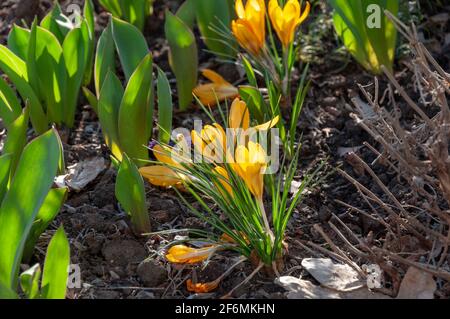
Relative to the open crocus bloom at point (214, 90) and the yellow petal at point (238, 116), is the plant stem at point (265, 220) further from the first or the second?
the open crocus bloom at point (214, 90)

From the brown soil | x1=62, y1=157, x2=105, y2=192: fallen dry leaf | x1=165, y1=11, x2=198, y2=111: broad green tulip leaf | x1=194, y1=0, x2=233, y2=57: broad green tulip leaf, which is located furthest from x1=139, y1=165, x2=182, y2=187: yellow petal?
x1=194, y1=0, x2=233, y2=57: broad green tulip leaf

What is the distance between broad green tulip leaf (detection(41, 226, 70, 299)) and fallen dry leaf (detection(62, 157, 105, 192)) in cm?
66

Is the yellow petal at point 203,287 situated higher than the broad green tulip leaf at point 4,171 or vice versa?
the broad green tulip leaf at point 4,171

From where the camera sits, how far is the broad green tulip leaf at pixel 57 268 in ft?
6.07

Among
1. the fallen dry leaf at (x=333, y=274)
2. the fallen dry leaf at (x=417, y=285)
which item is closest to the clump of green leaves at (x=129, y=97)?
the fallen dry leaf at (x=333, y=274)

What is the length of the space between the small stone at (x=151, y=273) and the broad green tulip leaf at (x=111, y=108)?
0.49 m

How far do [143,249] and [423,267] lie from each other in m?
0.72

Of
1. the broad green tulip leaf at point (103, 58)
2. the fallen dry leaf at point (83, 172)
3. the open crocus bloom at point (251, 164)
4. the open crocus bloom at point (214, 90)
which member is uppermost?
the broad green tulip leaf at point (103, 58)

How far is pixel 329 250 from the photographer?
2.22 m

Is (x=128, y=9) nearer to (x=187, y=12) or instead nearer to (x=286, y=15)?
(x=187, y=12)

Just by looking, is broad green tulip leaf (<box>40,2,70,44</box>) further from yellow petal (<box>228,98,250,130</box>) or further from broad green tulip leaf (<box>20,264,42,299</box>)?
broad green tulip leaf (<box>20,264,42,299</box>)

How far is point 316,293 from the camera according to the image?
203cm

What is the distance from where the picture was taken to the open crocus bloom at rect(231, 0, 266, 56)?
97.9 inches

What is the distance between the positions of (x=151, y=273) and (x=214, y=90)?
0.93 meters
